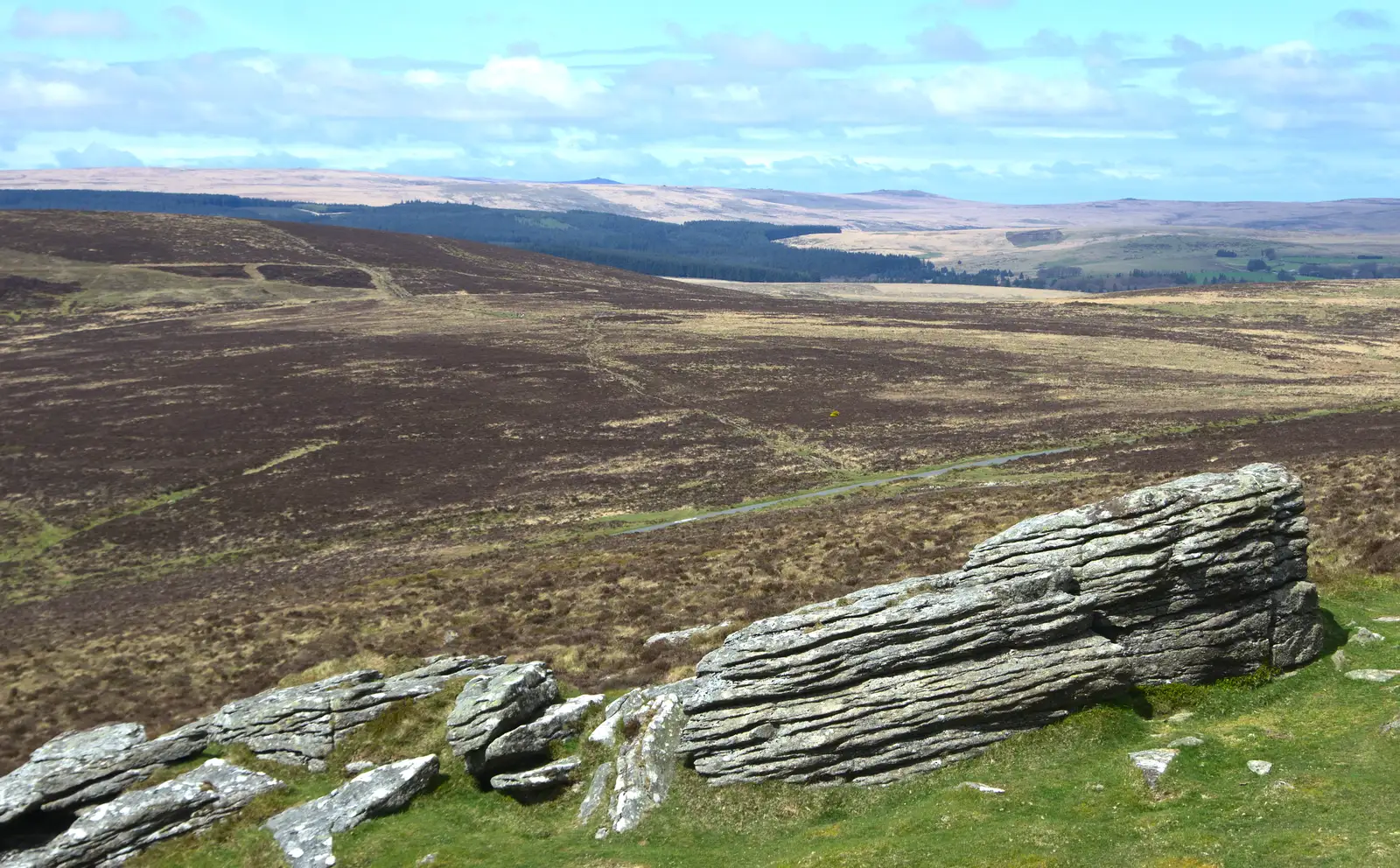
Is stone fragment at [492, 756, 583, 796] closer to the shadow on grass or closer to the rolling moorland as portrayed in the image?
the rolling moorland

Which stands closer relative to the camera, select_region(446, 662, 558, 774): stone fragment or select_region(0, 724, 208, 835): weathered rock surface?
select_region(0, 724, 208, 835): weathered rock surface

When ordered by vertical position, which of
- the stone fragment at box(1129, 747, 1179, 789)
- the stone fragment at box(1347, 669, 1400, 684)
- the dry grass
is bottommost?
the dry grass

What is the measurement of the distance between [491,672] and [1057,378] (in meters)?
97.6

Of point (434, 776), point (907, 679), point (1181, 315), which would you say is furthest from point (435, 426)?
point (1181, 315)

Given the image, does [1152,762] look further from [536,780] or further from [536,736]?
[536,736]

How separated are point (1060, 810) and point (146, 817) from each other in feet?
67.4

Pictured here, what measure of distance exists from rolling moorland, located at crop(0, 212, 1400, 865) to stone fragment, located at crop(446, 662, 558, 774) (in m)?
1.19

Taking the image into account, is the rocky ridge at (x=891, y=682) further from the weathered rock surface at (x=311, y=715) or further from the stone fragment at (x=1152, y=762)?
the weathered rock surface at (x=311, y=715)

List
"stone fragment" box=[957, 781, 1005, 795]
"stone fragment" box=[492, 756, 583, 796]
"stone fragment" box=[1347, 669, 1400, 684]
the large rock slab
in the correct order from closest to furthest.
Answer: "stone fragment" box=[957, 781, 1005, 795] < the large rock slab < "stone fragment" box=[1347, 669, 1400, 684] < "stone fragment" box=[492, 756, 583, 796]

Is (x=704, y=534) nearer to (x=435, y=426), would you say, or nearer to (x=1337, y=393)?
(x=435, y=426)

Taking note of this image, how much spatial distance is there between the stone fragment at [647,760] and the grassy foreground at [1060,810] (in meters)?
0.40

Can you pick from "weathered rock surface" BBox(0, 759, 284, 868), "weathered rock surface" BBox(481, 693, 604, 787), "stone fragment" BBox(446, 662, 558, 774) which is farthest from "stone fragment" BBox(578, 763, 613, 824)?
"weathered rock surface" BBox(0, 759, 284, 868)

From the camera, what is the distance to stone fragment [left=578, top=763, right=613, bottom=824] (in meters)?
22.5

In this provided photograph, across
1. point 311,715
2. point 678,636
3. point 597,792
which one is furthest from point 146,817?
point 678,636
